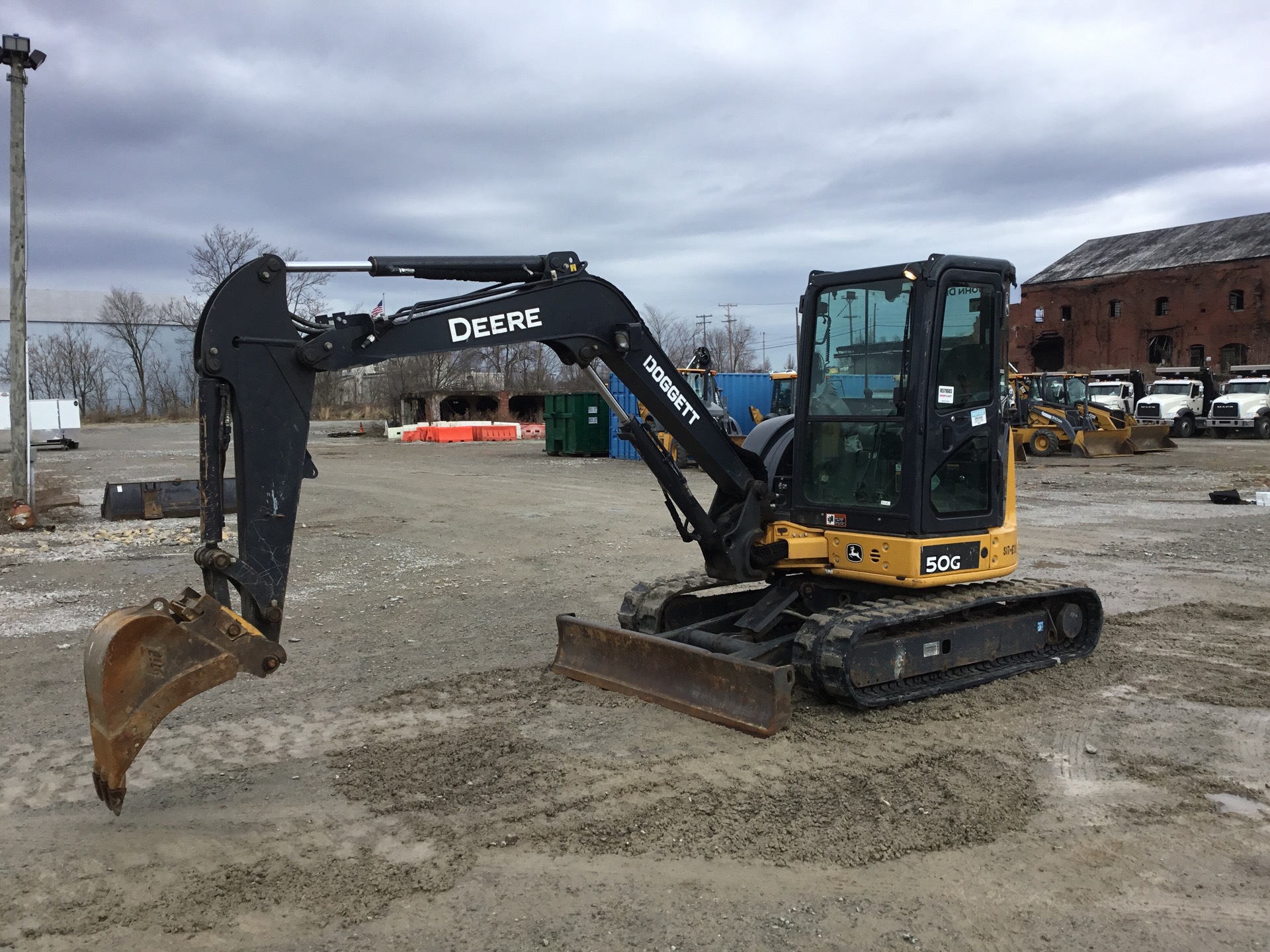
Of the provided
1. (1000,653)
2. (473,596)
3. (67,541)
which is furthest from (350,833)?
(67,541)

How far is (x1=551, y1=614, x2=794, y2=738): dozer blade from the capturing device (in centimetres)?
577

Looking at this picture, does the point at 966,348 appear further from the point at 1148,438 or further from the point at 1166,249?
the point at 1166,249

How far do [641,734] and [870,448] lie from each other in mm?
2397

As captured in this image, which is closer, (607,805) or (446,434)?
(607,805)

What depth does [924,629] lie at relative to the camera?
660 centimetres

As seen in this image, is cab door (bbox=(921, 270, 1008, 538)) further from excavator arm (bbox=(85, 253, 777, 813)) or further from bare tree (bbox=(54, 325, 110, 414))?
bare tree (bbox=(54, 325, 110, 414))

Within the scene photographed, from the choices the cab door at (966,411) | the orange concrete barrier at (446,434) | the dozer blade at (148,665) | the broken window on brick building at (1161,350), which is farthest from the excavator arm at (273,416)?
the broken window on brick building at (1161,350)

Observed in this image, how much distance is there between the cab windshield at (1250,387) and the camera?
36406 millimetres

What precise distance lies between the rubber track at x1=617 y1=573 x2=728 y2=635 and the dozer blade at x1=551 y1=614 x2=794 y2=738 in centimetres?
50

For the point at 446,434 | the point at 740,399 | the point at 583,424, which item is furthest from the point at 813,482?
the point at 446,434

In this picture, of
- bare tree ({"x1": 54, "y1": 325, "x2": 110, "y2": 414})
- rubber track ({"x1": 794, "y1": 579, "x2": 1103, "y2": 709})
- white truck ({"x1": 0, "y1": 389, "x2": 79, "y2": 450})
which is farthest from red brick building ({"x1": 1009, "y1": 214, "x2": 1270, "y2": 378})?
bare tree ({"x1": 54, "y1": 325, "x2": 110, "y2": 414})

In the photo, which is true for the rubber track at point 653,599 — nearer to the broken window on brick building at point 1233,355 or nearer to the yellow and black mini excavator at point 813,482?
the yellow and black mini excavator at point 813,482

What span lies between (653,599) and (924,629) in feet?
6.31

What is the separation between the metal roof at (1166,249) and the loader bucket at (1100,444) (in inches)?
1137
